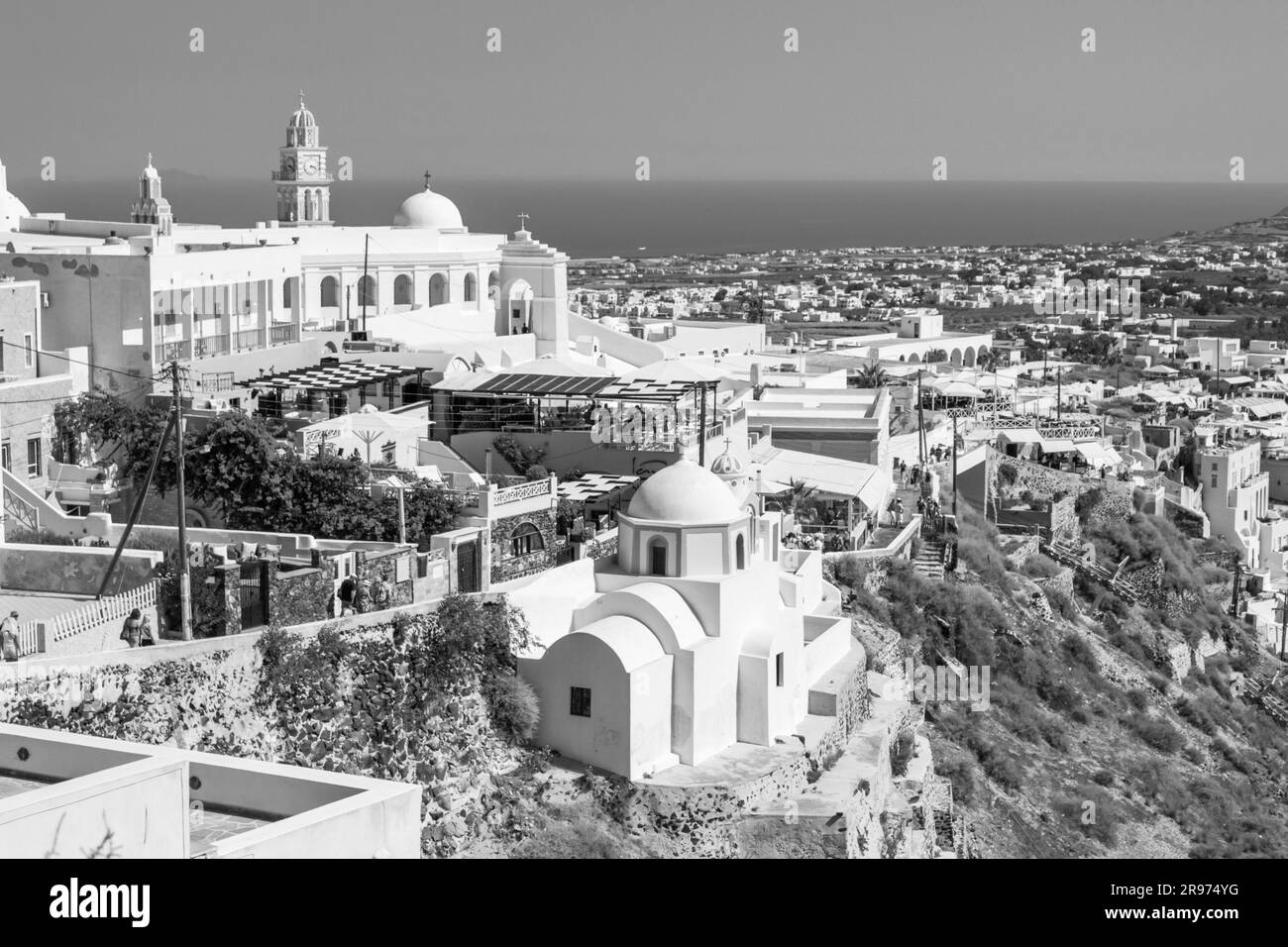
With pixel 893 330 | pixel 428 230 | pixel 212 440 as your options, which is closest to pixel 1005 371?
pixel 893 330

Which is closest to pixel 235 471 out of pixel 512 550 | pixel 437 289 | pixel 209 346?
pixel 512 550

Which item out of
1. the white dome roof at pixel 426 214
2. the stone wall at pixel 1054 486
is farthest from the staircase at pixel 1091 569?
the white dome roof at pixel 426 214

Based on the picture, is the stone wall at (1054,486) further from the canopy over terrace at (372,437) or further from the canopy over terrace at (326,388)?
the canopy over terrace at (372,437)

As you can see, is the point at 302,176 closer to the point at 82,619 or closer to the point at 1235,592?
the point at 1235,592

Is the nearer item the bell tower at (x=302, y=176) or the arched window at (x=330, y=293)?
the arched window at (x=330, y=293)
